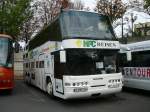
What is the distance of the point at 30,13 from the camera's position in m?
34.8

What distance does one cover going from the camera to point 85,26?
13.6 metres

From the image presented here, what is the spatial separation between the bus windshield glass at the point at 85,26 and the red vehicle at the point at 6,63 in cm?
465

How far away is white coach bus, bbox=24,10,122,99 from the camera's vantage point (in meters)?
12.8

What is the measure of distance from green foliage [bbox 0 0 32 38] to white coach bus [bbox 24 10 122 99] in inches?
705

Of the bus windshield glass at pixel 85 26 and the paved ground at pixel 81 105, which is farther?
the bus windshield glass at pixel 85 26

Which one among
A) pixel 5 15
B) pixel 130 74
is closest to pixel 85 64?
pixel 130 74

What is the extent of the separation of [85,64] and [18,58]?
78.6 ft

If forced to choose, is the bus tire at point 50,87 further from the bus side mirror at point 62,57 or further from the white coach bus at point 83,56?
the bus side mirror at point 62,57

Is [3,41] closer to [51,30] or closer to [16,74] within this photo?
[51,30]

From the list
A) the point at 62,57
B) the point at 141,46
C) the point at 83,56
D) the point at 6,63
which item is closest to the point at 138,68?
the point at 141,46

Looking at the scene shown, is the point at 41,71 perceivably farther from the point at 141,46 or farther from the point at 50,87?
the point at 141,46

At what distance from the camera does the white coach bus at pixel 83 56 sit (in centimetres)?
1284

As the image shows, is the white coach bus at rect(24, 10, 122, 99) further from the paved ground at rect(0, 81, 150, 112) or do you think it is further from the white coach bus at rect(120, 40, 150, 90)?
the white coach bus at rect(120, 40, 150, 90)

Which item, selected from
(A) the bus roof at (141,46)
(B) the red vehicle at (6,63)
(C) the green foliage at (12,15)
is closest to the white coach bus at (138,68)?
(A) the bus roof at (141,46)
